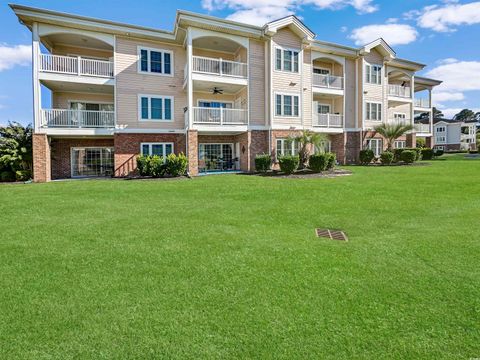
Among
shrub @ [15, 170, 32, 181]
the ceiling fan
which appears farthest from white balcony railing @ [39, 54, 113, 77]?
the ceiling fan

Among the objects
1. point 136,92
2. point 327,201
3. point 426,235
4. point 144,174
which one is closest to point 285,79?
point 136,92

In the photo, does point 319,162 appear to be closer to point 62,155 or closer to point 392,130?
point 392,130

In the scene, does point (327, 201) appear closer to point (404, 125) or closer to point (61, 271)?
point (61, 271)

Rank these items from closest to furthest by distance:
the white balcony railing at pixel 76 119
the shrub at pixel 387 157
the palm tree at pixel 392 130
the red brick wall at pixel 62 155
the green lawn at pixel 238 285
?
the green lawn at pixel 238 285 < the white balcony railing at pixel 76 119 < the red brick wall at pixel 62 155 < the shrub at pixel 387 157 < the palm tree at pixel 392 130

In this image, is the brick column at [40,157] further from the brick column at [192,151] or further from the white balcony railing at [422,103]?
the white balcony railing at [422,103]

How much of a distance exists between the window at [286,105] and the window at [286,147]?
2019 millimetres

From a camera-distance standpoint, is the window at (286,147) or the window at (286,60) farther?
the window at (286,147)

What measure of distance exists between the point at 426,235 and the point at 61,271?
22.0ft

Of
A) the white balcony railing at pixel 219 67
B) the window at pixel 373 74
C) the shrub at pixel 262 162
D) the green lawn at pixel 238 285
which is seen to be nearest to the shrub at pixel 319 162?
the shrub at pixel 262 162

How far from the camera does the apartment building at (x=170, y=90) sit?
17.3 meters

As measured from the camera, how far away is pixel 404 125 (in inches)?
957

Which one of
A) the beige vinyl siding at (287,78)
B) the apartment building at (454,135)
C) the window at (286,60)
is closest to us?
the beige vinyl siding at (287,78)

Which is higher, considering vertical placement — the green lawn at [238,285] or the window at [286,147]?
the window at [286,147]

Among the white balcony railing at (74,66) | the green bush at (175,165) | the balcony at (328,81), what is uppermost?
the balcony at (328,81)
